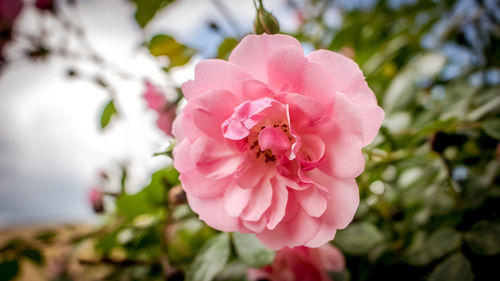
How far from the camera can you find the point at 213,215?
288 millimetres

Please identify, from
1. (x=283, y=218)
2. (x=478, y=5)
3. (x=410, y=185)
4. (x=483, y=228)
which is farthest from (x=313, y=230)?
(x=478, y=5)

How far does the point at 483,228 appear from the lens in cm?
41

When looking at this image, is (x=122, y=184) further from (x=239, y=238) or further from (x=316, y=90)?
(x=316, y=90)

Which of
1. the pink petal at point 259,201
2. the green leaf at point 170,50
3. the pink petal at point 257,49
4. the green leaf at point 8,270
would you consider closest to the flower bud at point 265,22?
the pink petal at point 257,49

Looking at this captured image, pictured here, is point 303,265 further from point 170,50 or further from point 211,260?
point 170,50

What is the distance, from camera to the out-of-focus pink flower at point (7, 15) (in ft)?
2.42

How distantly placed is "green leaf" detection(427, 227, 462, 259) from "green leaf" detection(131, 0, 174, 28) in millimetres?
479

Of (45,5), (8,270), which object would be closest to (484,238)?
(8,270)

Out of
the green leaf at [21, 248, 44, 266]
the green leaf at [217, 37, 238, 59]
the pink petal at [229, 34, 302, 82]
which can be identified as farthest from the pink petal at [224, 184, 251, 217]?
the green leaf at [21, 248, 44, 266]

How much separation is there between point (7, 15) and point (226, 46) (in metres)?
0.62

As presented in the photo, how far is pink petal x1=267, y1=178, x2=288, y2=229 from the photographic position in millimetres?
277

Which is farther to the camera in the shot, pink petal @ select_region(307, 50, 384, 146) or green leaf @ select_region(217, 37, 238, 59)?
green leaf @ select_region(217, 37, 238, 59)

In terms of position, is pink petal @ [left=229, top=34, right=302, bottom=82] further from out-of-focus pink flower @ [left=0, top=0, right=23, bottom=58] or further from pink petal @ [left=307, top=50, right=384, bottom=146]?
out-of-focus pink flower @ [left=0, top=0, right=23, bottom=58]

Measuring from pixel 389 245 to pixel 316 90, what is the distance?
352 mm
